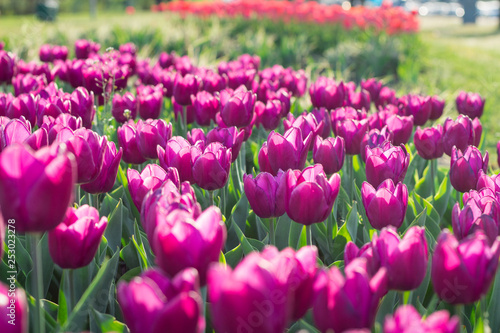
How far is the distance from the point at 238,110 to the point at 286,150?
1.99 ft

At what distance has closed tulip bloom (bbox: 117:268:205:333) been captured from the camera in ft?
2.92

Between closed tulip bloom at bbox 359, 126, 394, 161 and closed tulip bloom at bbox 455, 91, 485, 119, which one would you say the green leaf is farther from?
closed tulip bloom at bbox 455, 91, 485, 119

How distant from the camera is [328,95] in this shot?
3.02 meters

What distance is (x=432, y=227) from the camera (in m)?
2.06

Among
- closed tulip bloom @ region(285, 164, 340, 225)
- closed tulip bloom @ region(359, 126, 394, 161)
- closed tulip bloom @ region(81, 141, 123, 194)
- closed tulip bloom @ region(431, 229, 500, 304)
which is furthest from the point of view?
closed tulip bloom @ region(359, 126, 394, 161)

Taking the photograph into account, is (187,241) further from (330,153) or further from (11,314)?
(330,153)

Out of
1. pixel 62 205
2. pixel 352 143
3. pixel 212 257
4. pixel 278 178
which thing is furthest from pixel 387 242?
pixel 352 143

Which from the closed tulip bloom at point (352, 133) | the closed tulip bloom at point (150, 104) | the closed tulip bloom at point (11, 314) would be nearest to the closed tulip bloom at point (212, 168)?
the closed tulip bloom at point (352, 133)

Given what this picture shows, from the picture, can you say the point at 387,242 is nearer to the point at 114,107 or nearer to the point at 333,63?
the point at 114,107

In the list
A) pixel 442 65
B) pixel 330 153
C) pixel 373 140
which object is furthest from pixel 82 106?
pixel 442 65

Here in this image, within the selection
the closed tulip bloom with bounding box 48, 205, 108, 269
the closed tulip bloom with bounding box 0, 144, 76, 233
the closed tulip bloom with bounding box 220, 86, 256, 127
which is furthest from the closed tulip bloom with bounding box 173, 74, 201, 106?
the closed tulip bloom with bounding box 0, 144, 76, 233

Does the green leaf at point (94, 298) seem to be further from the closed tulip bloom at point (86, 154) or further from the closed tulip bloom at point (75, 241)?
the closed tulip bloom at point (86, 154)

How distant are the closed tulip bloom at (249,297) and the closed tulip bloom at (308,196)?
53 centimetres

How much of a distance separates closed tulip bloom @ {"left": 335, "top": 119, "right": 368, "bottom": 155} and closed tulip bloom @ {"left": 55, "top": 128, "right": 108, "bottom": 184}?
1109 mm
